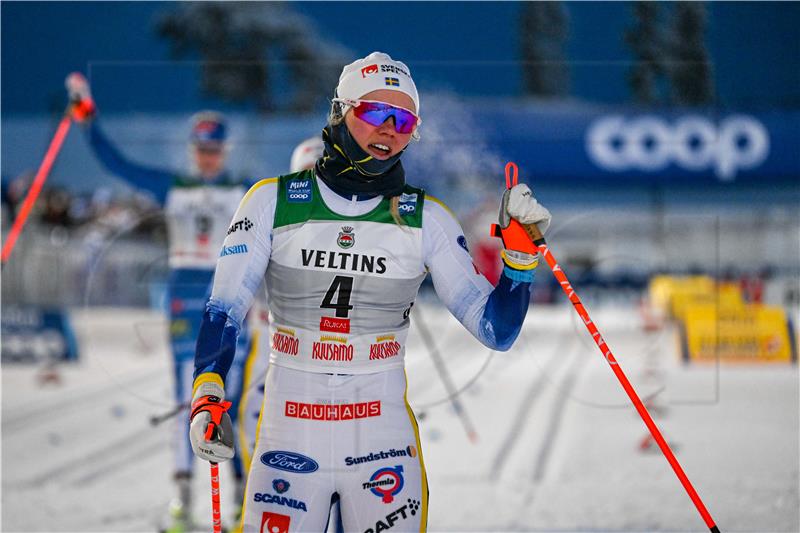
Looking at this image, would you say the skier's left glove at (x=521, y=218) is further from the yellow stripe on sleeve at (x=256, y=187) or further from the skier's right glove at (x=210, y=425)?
the skier's right glove at (x=210, y=425)

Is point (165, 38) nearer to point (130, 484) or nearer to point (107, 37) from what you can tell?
point (107, 37)

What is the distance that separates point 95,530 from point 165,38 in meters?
16.9

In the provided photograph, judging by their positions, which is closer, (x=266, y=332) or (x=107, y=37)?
(x=266, y=332)

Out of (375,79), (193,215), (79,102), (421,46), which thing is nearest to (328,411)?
(375,79)

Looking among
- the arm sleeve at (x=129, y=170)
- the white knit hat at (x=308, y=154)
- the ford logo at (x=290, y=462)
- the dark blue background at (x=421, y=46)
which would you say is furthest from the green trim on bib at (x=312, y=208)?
the dark blue background at (x=421, y=46)

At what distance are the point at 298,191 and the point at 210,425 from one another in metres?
0.83

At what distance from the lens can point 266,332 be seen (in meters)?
5.07

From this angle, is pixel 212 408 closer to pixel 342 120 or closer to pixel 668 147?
pixel 342 120

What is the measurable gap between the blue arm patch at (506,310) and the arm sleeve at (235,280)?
2.51ft

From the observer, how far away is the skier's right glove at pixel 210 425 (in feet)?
8.73

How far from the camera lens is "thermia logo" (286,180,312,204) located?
3000 mm

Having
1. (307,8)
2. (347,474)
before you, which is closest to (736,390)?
(347,474)

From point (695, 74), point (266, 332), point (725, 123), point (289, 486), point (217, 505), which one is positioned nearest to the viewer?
point (289, 486)

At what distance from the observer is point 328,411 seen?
2914mm
